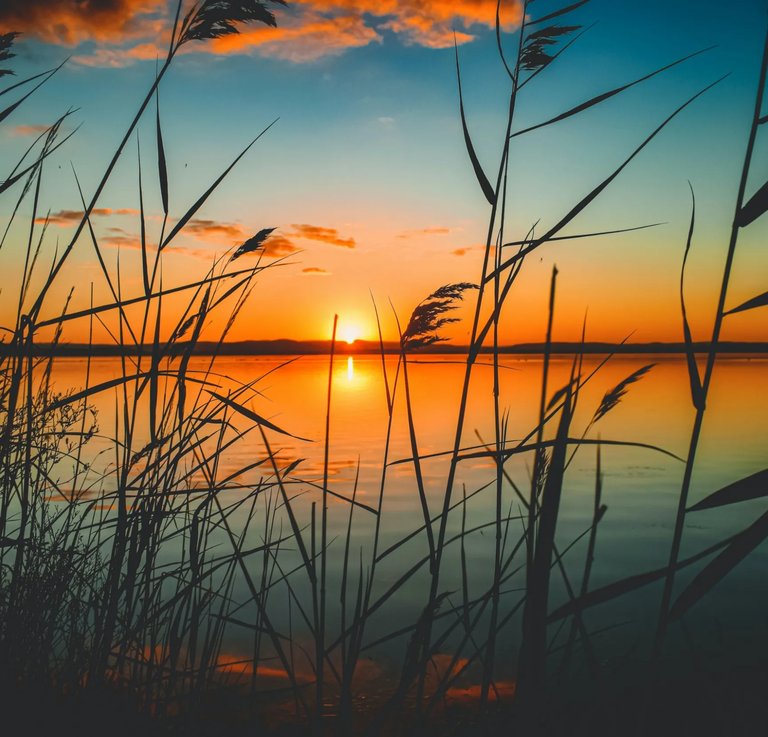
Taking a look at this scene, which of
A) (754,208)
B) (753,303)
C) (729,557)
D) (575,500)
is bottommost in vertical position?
(575,500)

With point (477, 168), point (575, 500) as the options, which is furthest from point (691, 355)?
point (575, 500)

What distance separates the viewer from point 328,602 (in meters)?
6.22

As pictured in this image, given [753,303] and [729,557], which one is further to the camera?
[753,303]

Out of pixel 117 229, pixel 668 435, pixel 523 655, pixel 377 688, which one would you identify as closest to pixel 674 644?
pixel 377 688

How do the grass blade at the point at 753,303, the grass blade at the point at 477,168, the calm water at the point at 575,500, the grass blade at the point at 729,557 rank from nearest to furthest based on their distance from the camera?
the grass blade at the point at 729,557, the grass blade at the point at 753,303, the grass blade at the point at 477,168, the calm water at the point at 575,500

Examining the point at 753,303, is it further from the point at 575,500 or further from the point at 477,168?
the point at 575,500

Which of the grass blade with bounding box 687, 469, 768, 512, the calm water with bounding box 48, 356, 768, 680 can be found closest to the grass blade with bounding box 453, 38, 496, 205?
the calm water with bounding box 48, 356, 768, 680

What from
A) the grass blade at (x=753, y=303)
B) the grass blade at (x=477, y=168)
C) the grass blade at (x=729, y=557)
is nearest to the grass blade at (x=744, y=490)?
the grass blade at (x=729, y=557)

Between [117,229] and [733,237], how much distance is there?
165cm

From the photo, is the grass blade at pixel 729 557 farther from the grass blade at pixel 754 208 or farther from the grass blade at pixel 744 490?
the grass blade at pixel 754 208

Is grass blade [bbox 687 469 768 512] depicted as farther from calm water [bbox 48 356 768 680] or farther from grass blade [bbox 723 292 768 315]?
calm water [bbox 48 356 768 680]

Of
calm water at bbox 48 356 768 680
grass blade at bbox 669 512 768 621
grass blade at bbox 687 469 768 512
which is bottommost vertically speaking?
calm water at bbox 48 356 768 680

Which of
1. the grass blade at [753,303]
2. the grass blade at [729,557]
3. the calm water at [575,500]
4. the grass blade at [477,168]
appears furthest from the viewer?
the calm water at [575,500]

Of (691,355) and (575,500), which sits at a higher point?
(691,355)
